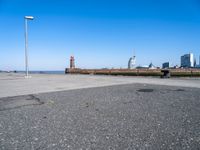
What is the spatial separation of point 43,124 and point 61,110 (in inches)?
64.0

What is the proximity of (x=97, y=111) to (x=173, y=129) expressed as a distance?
2755mm

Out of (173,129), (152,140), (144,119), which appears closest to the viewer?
(152,140)

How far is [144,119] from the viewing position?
564cm

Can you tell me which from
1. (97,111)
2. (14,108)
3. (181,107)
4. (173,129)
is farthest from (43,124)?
(181,107)

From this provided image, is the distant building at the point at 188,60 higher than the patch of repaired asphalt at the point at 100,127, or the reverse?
the distant building at the point at 188,60

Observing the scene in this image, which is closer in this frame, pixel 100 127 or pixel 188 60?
pixel 100 127

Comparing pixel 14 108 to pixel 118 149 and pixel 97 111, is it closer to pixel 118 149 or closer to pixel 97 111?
pixel 97 111

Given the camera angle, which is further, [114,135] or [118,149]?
[114,135]

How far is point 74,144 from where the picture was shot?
389 centimetres

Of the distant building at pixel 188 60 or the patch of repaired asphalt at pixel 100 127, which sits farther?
the distant building at pixel 188 60

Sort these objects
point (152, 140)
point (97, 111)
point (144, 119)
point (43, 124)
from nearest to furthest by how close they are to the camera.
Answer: point (152, 140)
point (43, 124)
point (144, 119)
point (97, 111)

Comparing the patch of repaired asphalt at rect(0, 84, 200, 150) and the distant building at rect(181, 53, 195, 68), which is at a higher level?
the distant building at rect(181, 53, 195, 68)

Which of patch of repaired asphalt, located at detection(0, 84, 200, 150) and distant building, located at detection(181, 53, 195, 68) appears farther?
distant building, located at detection(181, 53, 195, 68)

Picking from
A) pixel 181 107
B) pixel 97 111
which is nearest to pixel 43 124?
pixel 97 111
